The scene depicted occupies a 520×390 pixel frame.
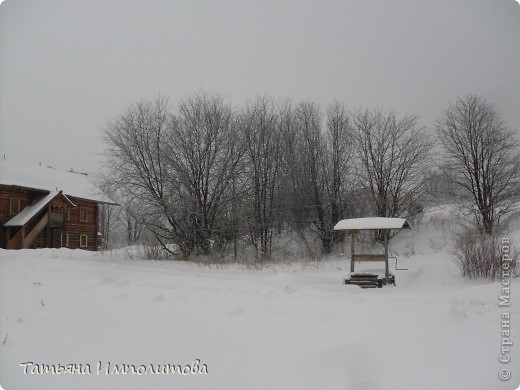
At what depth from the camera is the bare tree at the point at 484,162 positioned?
2364 cm

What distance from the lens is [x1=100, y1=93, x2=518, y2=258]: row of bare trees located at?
2383cm

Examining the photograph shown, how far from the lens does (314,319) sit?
668 centimetres

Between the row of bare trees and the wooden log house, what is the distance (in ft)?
20.7

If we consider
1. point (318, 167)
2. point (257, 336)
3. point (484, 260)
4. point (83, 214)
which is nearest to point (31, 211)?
point (83, 214)

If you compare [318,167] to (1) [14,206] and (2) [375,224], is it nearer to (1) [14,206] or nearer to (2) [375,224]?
(2) [375,224]

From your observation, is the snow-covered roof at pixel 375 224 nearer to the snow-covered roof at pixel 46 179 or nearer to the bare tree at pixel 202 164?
the bare tree at pixel 202 164

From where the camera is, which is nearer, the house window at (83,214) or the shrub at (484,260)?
the shrub at (484,260)

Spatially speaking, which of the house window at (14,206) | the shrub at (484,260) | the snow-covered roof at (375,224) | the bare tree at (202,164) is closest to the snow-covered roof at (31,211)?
the house window at (14,206)

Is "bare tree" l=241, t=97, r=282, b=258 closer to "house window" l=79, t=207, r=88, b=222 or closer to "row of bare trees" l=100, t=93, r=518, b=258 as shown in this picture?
"row of bare trees" l=100, t=93, r=518, b=258

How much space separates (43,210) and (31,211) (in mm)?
1594

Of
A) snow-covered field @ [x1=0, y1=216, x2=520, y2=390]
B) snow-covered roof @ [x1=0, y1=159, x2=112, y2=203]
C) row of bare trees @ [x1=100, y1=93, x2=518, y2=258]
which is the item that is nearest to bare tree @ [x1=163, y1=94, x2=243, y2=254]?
row of bare trees @ [x1=100, y1=93, x2=518, y2=258]

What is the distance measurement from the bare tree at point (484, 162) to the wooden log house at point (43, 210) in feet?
87.7

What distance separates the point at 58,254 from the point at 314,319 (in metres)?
16.6

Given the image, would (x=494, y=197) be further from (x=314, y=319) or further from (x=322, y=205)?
(x=314, y=319)
